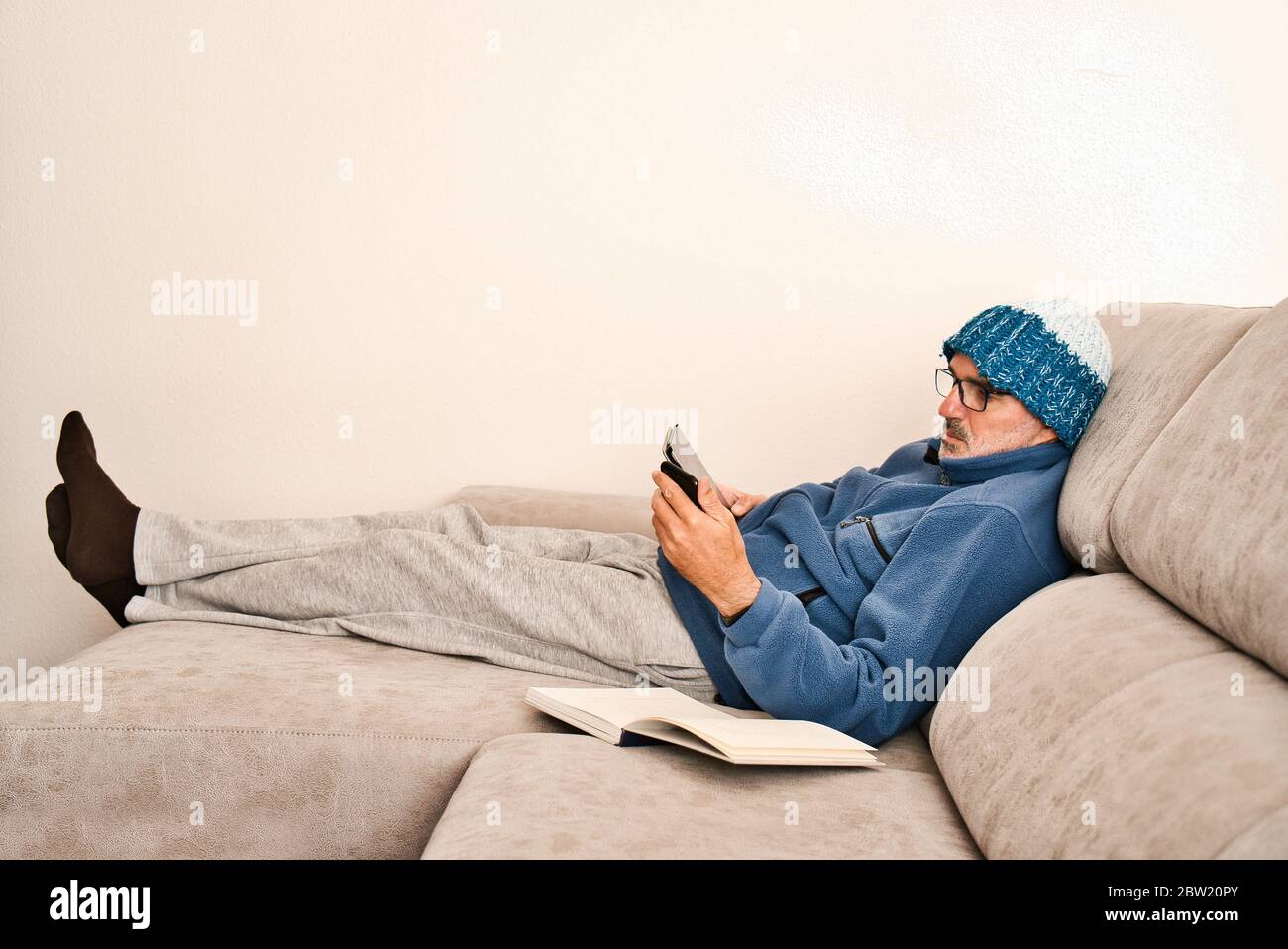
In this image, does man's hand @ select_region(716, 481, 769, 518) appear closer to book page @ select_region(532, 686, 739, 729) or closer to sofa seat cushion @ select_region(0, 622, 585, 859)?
book page @ select_region(532, 686, 739, 729)

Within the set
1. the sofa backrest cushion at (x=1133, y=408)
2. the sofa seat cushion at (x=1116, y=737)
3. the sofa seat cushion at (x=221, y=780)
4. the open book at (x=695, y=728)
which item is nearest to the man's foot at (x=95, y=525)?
the sofa seat cushion at (x=221, y=780)

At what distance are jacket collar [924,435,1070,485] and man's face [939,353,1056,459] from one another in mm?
17

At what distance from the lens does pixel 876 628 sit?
1.48 m

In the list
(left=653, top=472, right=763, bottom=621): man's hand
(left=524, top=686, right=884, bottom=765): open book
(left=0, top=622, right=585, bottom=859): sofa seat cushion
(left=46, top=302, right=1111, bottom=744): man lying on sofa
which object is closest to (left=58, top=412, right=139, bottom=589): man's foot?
(left=46, top=302, right=1111, bottom=744): man lying on sofa

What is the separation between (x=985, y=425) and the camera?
171 centimetres

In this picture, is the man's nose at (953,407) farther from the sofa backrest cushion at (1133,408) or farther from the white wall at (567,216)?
the white wall at (567,216)

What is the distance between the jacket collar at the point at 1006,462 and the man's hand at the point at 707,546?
0.44 meters

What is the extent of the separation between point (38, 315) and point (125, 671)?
4.74 feet

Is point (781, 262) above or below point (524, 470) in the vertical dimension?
above

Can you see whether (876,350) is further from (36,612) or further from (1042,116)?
(36,612)

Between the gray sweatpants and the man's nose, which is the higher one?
the man's nose

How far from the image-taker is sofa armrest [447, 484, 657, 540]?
2.22 m

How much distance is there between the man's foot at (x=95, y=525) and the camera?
1.80 meters
